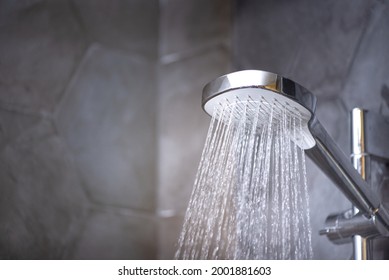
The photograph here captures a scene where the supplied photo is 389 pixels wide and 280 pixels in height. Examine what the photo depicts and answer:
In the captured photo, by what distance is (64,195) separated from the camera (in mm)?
957

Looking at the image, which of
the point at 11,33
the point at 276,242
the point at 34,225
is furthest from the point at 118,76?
the point at 276,242

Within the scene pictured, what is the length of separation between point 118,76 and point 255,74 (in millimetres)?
619

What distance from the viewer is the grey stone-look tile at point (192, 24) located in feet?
3.69

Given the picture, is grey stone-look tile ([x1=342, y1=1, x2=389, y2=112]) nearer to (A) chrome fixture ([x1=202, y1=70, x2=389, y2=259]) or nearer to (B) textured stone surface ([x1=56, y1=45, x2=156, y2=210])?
(A) chrome fixture ([x1=202, y1=70, x2=389, y2=259])

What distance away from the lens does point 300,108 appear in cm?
53

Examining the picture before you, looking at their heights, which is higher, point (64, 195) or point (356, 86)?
point (356, 86)

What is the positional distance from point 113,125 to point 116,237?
23cm

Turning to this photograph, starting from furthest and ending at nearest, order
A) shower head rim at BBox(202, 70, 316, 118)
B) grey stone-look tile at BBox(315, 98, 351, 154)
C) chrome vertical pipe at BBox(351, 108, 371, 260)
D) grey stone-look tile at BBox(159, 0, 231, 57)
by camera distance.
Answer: grey stone-look tile at BBox(159, 0, 231, 57), grey stone-look tile at BBox(315, 98, 351, 154), chrome vertical pipe at BBox(351, 108, 371, 260), shower head rim at BBox(202, 70, 316, 118)

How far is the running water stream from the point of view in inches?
22.9

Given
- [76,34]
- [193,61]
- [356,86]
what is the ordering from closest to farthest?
[356,86], [76,34], [193,61]

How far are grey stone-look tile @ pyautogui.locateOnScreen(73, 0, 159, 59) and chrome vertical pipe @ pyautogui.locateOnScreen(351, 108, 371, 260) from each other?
1.83ft

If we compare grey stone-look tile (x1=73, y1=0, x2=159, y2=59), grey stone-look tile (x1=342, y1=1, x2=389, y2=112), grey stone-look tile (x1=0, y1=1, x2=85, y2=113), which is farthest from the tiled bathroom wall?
grey stone-look tile (x1=0, y1=1, x2=85, y2=113)

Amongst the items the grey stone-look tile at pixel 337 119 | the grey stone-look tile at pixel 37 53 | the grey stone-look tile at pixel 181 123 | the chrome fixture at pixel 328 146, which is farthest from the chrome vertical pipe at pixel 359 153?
the grey stone-look tile at pixel 37 53
